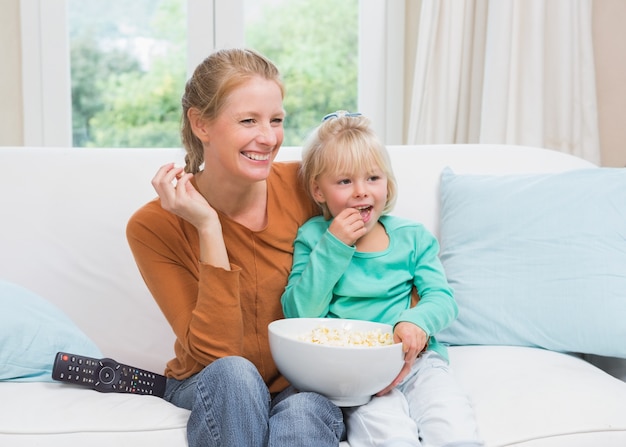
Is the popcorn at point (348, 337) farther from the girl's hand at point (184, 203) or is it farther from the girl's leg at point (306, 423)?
the girl's hand at point (184, 203)

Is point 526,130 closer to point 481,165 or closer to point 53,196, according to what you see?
point 481,165

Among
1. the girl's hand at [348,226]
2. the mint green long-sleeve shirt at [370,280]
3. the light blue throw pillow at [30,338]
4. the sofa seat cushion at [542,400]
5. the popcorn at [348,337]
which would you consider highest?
the girl's hand at [348,226]

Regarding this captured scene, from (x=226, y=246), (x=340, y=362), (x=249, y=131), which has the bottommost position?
(x=340, y=362)

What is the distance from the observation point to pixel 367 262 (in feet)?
5.66

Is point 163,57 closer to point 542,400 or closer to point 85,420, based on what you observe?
point 85,420

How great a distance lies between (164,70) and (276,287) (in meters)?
1.99

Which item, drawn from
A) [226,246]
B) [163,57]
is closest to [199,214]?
[226,246]

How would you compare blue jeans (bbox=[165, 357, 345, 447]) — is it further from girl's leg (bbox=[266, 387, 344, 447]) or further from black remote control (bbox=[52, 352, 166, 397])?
black remote control (bbox=[52, 352, 166, 397])

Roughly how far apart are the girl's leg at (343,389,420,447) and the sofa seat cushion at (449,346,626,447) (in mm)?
A: 139

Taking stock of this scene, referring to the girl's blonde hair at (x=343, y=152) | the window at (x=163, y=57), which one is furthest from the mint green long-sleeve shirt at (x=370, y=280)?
the window at (x=163, y=57)

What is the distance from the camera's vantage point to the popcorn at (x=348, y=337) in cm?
145

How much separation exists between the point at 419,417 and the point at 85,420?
0.62 meters

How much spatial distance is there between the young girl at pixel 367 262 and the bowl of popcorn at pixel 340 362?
0.07 metres

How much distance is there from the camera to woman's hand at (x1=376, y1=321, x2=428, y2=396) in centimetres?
147
